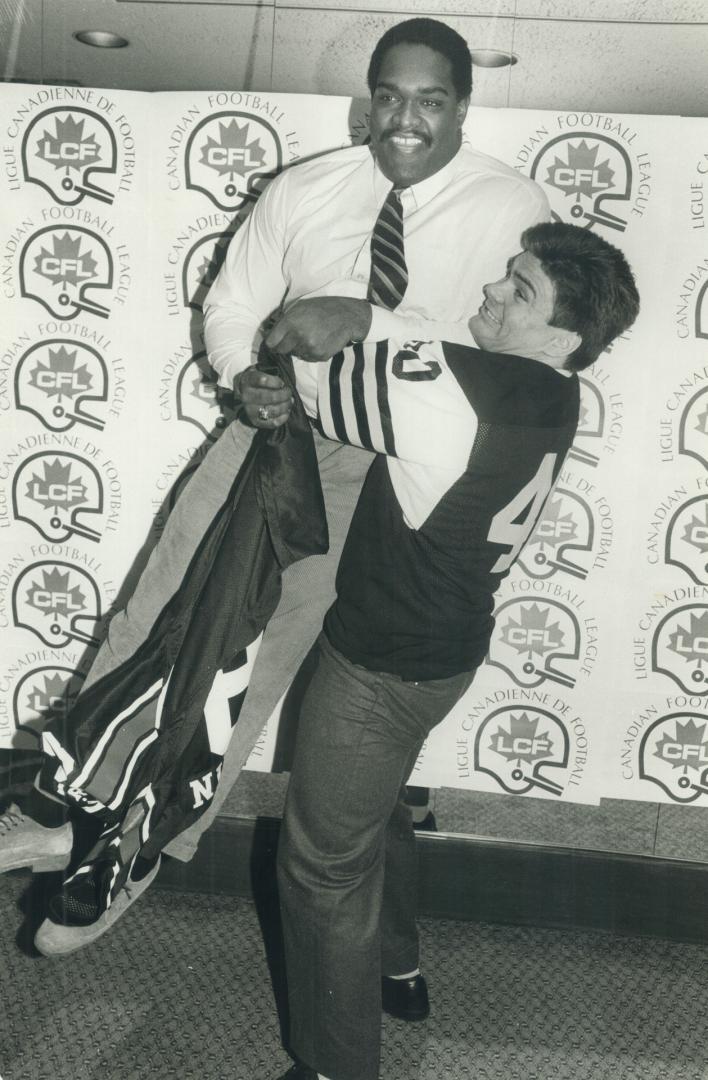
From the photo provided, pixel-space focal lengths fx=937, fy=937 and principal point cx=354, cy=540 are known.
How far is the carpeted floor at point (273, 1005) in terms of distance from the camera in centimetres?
155

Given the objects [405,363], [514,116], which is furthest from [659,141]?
[405,363]

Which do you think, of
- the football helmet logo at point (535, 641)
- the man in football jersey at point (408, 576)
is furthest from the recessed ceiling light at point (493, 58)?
the football helmet logo at point (535, 641)

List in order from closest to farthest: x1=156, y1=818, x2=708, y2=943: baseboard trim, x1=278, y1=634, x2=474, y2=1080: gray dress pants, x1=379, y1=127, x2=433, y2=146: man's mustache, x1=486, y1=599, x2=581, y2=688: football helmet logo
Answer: x1=278, y1=634, x2=474, y2=1080: gray dress pants < x1=379, y1=127, x2=433, y2=146: man's mustache < x1=486, y1=599, x2=581, y2=688: football helmet logo < x1=156, y1=818, x2=708, y2=943: baseboard trim

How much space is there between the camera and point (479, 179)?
4.94ft

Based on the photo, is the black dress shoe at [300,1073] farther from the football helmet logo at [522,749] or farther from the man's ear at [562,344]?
the man's ear at [562,344]

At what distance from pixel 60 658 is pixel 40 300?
0.70 meters

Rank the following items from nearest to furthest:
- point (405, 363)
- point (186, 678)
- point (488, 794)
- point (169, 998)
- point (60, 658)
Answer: point (405, 363)
point (186, 678)
point (169, 998)
point (60, 658)
point (488, 794)

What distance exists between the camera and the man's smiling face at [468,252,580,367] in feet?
4.34

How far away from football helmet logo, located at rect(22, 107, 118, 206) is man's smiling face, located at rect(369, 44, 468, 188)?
1.64ft

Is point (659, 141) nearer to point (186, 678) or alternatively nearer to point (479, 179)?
point (479, 179)

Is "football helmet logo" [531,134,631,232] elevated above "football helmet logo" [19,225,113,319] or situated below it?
above

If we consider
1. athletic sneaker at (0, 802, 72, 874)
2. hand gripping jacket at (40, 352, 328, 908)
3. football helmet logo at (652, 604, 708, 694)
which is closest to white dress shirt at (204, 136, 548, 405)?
hand gripping jacket at (40, 352, 328, 908)

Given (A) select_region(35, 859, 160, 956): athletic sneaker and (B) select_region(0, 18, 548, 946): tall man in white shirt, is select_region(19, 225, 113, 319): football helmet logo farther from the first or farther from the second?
(A) select_region(35, 859, 160, 956): athletic sneaker

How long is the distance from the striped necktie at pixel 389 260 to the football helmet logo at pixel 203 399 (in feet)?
1.20
